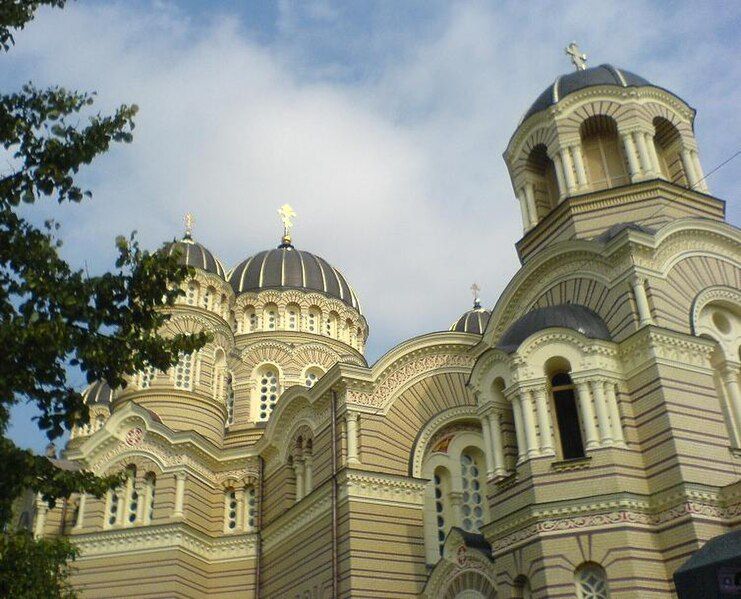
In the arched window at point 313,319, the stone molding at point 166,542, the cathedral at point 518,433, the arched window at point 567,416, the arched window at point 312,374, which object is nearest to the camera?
the cathedral at point 518,433

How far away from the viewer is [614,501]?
561 inches

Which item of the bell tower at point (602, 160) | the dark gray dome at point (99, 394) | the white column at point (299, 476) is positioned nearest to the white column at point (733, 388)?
the bell tower at point (602, 160)

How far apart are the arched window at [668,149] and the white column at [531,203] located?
2.99 metres

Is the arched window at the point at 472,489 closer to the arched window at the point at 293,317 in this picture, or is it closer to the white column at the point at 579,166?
the white column at the point at 579,166

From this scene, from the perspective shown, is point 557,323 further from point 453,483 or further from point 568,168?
point 453,483

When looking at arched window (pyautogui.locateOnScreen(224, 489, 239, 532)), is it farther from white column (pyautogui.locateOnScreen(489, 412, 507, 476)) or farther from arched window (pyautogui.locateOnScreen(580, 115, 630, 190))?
arched window (pyautogui.locateOnScreen(580, 115, 630, 190))

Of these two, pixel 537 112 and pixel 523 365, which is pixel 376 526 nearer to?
pixel 523 365

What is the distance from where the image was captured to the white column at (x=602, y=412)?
1488cm

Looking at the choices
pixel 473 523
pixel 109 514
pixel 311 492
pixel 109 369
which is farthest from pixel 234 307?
pixel 109 369

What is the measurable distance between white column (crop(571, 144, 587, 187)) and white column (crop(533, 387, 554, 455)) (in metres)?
5.80

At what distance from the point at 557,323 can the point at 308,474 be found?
26.9 ft

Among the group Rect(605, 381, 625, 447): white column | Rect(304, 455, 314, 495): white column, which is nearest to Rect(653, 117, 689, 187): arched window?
Rect(605, 381, 625, 447): white column

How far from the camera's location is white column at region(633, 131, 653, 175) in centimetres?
1876

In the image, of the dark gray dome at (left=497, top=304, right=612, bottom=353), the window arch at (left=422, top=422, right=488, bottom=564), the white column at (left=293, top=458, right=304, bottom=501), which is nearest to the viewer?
the dark gray dome at (left=497, top=304, right=612, bottom=353)
